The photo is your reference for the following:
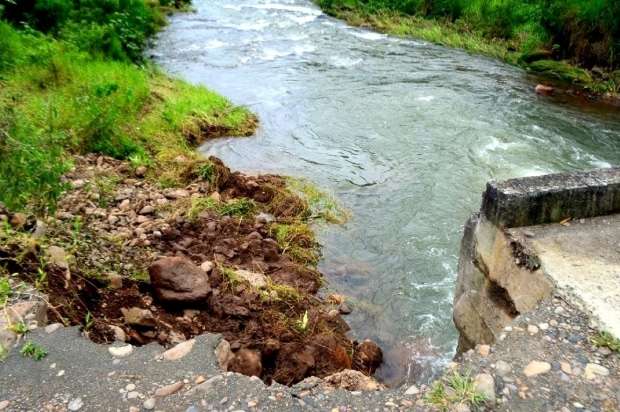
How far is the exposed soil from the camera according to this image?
389cm

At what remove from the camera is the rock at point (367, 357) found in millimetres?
Result: 4691

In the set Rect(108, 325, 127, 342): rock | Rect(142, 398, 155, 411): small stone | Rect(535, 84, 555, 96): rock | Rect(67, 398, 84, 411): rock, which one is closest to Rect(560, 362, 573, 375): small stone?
Rect(142, 398, 155, 411): small stone

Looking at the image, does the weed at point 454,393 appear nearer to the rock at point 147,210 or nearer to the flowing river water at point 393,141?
the flowing river water at point 393,141

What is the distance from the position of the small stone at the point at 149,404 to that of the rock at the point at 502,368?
1.87 metres

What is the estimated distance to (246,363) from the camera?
3.71 meters

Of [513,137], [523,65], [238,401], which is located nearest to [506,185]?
[238,401]

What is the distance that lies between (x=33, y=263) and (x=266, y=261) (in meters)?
2.61

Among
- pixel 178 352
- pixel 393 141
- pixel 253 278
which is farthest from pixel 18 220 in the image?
pixel 393 141

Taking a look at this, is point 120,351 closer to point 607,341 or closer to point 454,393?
point 454,393

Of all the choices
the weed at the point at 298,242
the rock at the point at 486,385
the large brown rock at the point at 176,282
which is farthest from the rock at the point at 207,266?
the rock at the point at 486,385

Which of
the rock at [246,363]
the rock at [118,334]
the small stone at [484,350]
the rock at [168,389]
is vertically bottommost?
the rock at [246,363]

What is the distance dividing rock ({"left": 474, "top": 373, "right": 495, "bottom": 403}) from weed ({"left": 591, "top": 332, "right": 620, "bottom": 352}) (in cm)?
71

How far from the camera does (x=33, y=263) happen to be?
375 centimetres

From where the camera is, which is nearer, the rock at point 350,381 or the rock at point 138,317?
the rock at point 350,381
